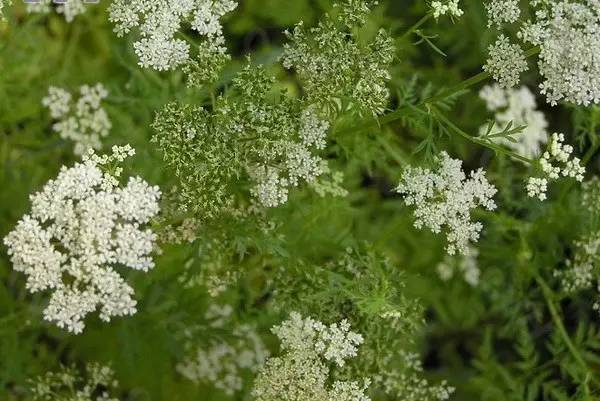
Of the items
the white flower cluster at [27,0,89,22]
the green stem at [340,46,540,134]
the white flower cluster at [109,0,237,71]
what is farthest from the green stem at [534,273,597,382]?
the white flower cluster at [27,0,89,22]

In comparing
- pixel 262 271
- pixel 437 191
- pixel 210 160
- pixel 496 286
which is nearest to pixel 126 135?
pixel 262 271

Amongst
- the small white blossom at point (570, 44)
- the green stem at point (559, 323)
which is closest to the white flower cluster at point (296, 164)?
the small white blossom at point (570, 44)

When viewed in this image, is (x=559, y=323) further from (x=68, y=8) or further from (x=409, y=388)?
(x=68, y=8)

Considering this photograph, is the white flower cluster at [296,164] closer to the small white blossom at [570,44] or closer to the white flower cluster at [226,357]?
the small white blossom at [570,44]

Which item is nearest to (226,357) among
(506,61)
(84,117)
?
(84,117)

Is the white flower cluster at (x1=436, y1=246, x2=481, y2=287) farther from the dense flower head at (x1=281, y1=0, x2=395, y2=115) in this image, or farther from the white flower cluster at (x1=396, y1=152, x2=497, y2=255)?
the dense flower head at (x1=281, y1=0, x2=395, y2=115)
